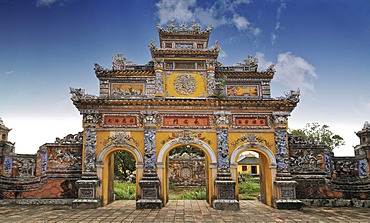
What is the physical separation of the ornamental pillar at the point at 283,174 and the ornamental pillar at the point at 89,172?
26.1 feet

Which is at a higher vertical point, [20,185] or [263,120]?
[263,120]

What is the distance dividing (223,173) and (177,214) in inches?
120

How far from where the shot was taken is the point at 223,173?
1372 centimetres

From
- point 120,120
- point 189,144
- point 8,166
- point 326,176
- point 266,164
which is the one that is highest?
point 120,120

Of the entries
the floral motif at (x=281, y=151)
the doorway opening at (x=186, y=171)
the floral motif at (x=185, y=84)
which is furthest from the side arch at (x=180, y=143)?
the doorway opening at (x=186, y=171)

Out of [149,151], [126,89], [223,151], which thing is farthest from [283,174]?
[126,89]

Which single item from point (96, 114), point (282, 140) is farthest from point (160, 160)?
point (282, 140)

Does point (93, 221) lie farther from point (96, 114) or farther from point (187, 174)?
point (187, 174)

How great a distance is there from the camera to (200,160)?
24391 millimetres

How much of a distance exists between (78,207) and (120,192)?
415 centimetres

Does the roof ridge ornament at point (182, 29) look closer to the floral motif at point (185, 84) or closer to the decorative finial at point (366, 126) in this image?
the floral motif at point (185, 84)

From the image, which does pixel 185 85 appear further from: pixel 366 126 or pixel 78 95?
pixel 366 126

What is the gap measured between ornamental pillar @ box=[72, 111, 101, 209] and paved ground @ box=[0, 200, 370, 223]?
548 millimetres

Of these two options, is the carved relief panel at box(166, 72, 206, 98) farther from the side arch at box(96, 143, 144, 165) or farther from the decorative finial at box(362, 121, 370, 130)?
the decorative finial at box(362, 121, 370, 130)
